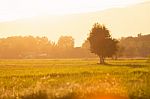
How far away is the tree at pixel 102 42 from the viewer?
103m

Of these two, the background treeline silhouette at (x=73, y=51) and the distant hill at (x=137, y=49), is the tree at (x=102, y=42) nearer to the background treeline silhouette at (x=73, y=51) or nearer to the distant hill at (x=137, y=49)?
the background treeline silhouette at (x=73, y=51)

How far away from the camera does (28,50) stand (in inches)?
7633

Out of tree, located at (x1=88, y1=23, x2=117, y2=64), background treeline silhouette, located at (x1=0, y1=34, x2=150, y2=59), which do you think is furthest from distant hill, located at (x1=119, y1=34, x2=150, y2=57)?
tree, located at (x1=88, y1=23, x2=117, y2=64)

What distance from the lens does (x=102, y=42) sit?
10556cm

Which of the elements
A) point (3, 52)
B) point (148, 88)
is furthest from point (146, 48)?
point (148, 88)

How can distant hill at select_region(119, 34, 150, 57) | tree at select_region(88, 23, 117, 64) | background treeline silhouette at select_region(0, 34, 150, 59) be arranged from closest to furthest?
tree at select_region(88, 23, 117, 64), distant hill at select_region(119, 34, 150, 57), background treeline silhouette at select_region(0, 34, 150, 59)

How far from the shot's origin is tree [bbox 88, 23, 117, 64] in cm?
10331

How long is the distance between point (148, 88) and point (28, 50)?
17124cm

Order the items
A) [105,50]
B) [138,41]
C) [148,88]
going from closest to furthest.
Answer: [148,88] < [105,50] < [138,41]

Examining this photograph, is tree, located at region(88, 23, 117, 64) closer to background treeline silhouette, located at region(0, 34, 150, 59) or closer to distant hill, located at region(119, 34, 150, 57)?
background treeline silhouette, located at region(0, 34, 150, 59)

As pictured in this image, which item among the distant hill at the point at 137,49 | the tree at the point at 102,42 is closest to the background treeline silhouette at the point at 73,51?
the distant hill at the point at 137,49

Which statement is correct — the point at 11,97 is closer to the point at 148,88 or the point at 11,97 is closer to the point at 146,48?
the point at 148,88

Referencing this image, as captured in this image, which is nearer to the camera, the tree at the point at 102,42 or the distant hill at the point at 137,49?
the tree at the point at 102,42

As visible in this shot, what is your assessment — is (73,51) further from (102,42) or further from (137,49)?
(102,42)
